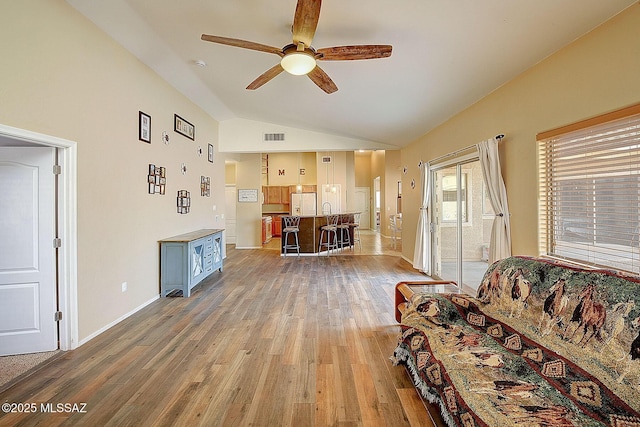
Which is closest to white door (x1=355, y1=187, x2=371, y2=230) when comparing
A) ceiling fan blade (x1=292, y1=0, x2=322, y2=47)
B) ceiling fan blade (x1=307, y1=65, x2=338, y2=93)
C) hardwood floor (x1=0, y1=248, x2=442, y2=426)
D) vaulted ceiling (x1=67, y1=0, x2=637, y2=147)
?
vaulted ceiling (x1=67, y1=0, x2=637, y2=147)

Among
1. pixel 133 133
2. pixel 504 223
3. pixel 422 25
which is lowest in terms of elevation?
pixel 504 223

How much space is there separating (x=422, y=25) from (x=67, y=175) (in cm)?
351

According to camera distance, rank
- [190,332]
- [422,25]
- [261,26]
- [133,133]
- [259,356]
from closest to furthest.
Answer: [422,25] → [259,356] → [261,26] → [190,332] → [133,133]

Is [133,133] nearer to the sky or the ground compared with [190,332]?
nearer to the sky

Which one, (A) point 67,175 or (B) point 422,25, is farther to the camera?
(A) point 67,175

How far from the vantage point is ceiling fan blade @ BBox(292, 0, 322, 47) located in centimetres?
203

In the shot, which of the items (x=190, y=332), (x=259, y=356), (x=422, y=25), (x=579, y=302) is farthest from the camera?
(x=190, y=332)

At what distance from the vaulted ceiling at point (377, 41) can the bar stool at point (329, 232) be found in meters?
3.35

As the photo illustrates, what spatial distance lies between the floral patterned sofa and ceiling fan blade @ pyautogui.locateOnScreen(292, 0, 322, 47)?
Result: 2384 mm

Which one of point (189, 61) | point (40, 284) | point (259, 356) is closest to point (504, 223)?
point (259, 356)

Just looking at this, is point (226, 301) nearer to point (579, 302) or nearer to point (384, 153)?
point (579, 302)

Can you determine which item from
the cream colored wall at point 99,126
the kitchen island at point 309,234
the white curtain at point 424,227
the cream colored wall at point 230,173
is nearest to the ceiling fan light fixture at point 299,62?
the cream colored wall at point 99,126

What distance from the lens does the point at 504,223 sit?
3.26 meters

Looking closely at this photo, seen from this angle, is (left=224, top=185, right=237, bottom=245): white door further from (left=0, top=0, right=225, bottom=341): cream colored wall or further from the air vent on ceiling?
(left=0, top=0, right=225, bottom=341): cream colored wall
